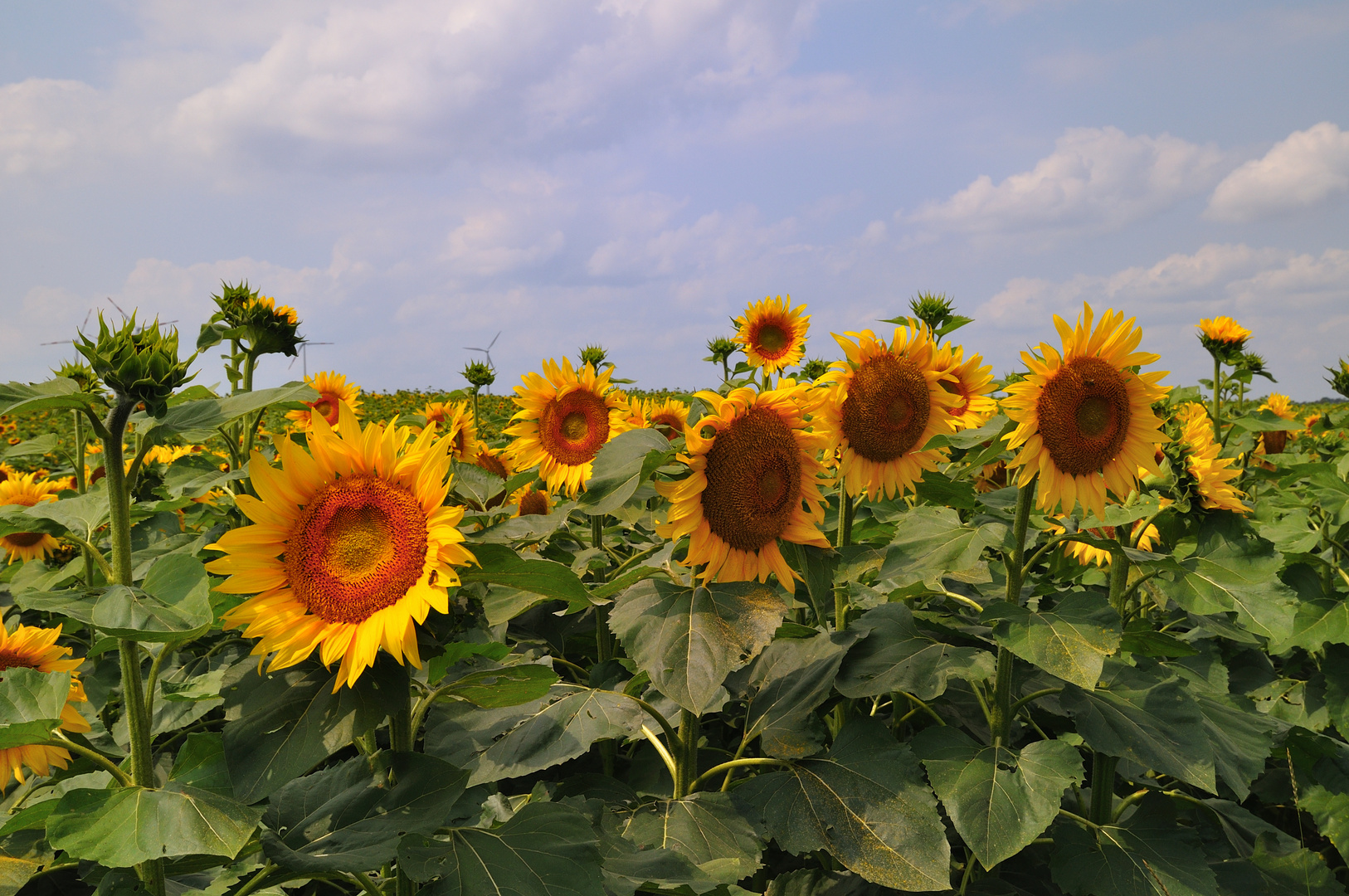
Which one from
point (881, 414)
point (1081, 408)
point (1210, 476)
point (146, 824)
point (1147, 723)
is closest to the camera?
point (146, 824)

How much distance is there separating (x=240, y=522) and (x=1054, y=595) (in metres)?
2.84

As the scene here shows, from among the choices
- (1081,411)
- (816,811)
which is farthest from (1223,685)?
(816,811)

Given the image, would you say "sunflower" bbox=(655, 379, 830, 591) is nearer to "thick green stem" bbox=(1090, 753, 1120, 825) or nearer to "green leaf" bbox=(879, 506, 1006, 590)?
"green leaf" bbox=(879, 506, 1006, 590)

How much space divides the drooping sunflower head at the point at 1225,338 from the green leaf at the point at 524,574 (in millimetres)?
5572

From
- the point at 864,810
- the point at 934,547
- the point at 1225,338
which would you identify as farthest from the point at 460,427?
the point at 1225,338

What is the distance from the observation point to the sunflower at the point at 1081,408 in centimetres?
227

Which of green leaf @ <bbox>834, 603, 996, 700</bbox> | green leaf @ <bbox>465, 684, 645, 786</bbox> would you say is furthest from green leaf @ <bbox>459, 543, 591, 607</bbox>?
green leaf @ <bbox>834, 603, 996, 700</bbox>

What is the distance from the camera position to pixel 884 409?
2.52 m

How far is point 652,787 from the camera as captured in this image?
7.88ft

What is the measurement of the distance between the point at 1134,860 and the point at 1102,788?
0.96 feet

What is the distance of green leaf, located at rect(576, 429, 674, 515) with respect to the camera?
5.90 feet

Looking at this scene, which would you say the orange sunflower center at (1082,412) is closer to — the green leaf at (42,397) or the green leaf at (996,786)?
the green leaf at (996,786)

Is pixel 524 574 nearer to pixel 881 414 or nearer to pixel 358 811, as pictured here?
pixel 358 811

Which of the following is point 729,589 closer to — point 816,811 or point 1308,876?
point 816,811
